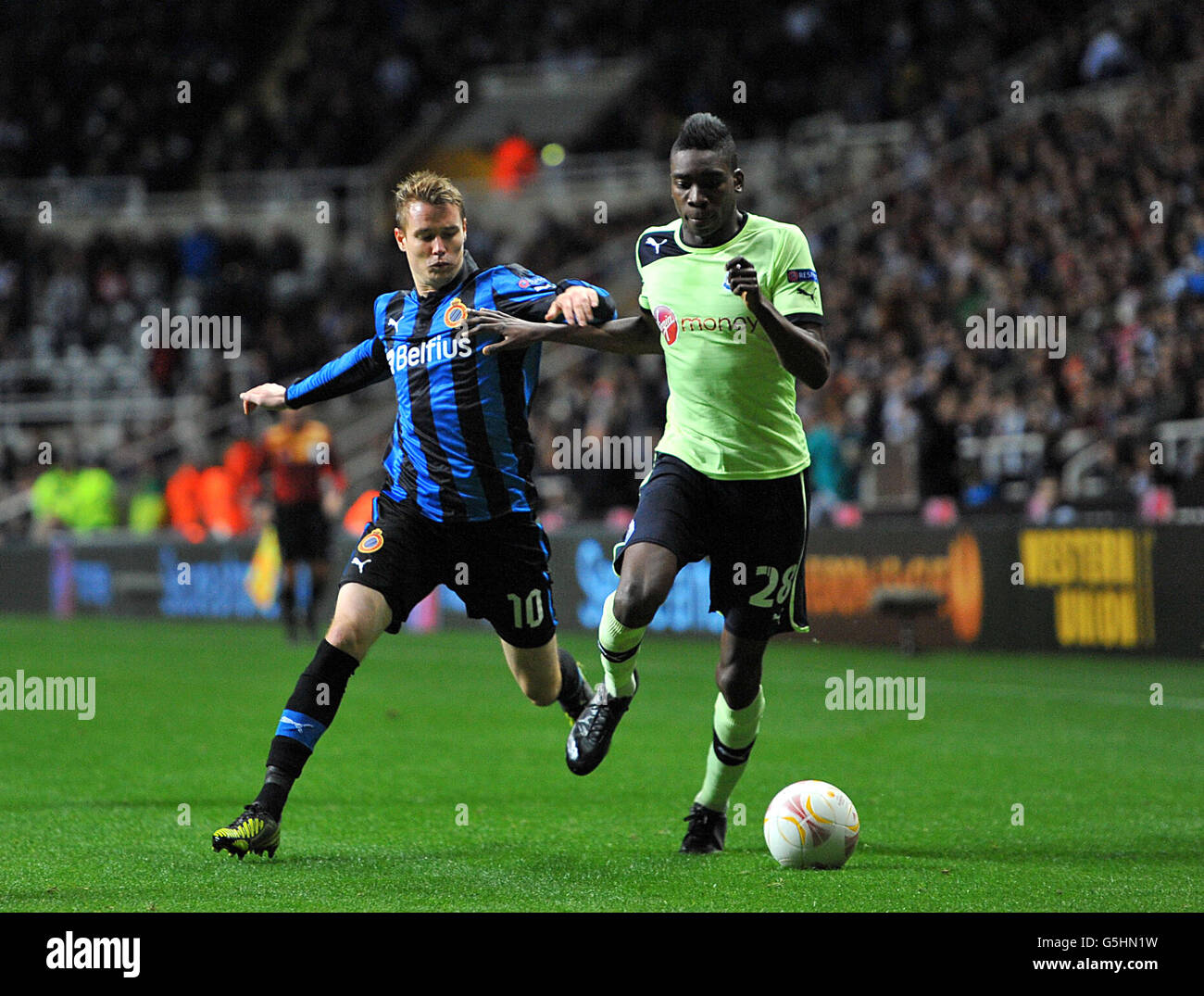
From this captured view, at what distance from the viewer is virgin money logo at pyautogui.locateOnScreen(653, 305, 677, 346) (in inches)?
240

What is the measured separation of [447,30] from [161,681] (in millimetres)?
20321

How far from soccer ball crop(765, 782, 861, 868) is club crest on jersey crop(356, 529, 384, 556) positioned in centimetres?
174

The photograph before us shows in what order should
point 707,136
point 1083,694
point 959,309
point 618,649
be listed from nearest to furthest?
point 707,136 < point 618,649 < point 1083,694 < point 959,309

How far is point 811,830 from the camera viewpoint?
234 inches

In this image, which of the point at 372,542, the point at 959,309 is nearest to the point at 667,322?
the point at 372,542

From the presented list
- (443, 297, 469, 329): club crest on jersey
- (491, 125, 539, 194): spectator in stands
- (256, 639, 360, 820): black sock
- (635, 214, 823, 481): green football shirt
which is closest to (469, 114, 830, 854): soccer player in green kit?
(635, 214, 823, 481): green football shirt

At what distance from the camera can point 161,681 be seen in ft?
44.5

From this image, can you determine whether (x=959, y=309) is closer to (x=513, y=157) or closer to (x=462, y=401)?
(x=462, y=401)

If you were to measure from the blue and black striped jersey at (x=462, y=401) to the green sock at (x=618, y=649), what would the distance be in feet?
2.16

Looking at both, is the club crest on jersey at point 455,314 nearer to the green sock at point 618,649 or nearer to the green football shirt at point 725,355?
the green football shirt at point 725,355

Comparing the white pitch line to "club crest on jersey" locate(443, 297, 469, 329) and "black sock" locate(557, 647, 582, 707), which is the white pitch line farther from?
"club crest on jersey" locate(443, 297, 469, 329)

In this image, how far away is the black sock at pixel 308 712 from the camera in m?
6.12

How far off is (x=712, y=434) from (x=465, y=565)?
1093 mm
